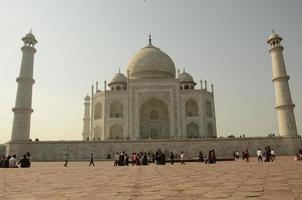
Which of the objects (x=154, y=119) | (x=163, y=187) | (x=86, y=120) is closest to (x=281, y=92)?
(x=154, y=119)

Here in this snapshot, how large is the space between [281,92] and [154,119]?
1424 cm

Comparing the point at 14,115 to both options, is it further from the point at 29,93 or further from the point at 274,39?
the point at 274,39

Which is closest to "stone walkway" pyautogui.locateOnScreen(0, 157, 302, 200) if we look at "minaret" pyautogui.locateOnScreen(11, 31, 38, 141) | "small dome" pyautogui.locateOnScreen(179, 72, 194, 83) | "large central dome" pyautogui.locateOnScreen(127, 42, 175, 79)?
"minaret" pyautogui.locateOnScreen(11, 31, 38, 141)

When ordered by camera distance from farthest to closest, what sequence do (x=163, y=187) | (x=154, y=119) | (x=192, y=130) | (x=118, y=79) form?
(x=118, y=79), (x=154, y=119), (x=192, y=130), (x=163, y=187)

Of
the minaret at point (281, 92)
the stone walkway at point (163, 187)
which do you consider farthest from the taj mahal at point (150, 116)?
the stone walkway at point (163, 187)

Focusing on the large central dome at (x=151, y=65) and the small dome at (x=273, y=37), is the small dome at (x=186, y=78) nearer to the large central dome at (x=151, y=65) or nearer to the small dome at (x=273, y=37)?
the large central dome at (x=151, y=65)

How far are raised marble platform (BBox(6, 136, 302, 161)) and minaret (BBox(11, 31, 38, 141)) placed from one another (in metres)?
1.22

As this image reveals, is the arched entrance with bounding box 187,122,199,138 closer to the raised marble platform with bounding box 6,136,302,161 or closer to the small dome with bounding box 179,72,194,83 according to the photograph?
the small dome with bounding box 179,72,194,83

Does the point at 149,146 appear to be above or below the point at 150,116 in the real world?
below

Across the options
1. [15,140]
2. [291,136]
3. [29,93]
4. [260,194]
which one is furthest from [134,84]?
[260,194]

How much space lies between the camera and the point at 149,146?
2448 centimetres

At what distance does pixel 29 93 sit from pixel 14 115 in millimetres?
2304

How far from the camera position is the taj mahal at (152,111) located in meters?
31.4

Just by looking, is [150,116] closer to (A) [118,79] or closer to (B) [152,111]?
(B) [152,111]
